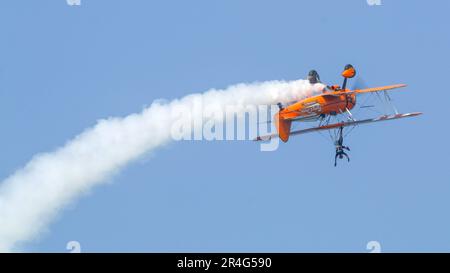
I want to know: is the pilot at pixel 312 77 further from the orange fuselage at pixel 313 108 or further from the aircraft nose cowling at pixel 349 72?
the aircraft nose cowling at pixel 349 72

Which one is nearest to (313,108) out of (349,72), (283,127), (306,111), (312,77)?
(306,111)

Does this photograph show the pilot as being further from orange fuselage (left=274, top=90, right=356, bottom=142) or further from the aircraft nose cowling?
the aircraft nose cowling

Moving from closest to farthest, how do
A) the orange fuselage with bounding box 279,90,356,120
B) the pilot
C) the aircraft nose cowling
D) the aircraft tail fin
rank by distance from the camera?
the orange fuselage with bounding box 279,90,356,120, the aircraft tail fin, the pilot, the aircraft nose cowling

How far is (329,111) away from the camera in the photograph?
93.8 metres

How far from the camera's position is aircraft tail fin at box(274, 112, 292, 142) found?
93000mm

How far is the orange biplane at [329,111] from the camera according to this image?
92.8m

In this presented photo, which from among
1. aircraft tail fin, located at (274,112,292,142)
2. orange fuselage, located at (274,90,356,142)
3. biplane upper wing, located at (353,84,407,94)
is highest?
biplane upper wing, located at (353,84,407,94)
